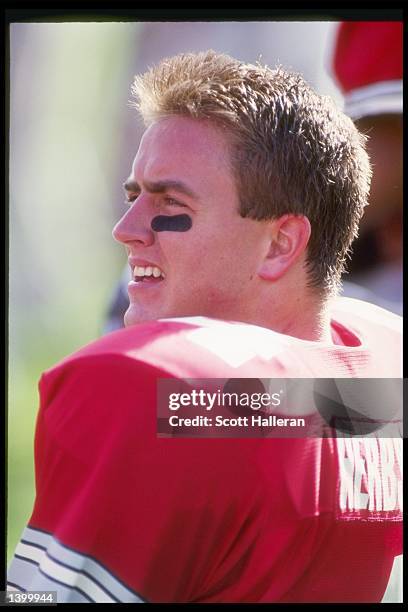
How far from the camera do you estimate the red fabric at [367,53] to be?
8.34 feet

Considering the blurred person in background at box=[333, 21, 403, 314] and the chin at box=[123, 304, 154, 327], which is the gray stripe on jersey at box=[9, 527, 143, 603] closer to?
the chin at box=[123, 304, 154, 327]

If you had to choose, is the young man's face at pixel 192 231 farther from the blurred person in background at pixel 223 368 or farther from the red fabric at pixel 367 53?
the red fabric at pixel 367 53

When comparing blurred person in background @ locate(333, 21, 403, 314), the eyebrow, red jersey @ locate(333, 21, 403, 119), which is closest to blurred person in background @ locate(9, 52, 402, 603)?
the eyebrow

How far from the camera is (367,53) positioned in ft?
9.34

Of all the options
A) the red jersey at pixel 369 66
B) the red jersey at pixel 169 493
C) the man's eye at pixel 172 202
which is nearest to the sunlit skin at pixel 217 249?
the man's eye at pixel 172 202

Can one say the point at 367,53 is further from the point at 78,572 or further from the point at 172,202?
the point at 78,572

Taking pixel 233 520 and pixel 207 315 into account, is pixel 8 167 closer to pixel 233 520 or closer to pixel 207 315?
pixel 207 315

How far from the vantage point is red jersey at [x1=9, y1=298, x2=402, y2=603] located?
166 centimetres

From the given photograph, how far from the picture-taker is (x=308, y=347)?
188 centimetres

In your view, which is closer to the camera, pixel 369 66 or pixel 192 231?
pixel 192 231

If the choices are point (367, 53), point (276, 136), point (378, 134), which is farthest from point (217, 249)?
point (367, 53)

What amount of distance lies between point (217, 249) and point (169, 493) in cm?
65
